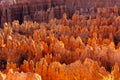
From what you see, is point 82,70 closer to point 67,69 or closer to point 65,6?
point 67,69

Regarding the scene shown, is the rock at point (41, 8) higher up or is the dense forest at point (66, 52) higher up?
the dense forest at point (66, 52)

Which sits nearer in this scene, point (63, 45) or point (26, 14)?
point (63, 45)

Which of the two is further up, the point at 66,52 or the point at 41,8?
the point at 66,52

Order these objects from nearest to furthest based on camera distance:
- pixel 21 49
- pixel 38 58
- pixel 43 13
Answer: pixel 38 58 → pixel 21 49 → pixel 43 13

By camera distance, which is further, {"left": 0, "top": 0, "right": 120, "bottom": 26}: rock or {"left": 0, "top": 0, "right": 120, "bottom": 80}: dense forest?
{"left": 0, "top": 0, "right": 120, "bottom": 26}: rock

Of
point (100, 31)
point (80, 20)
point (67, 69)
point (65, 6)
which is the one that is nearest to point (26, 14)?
point (65, 6)

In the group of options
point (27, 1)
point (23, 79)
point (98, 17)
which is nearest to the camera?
point (23, 79)

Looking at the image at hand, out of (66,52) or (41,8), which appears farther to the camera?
(41,8)

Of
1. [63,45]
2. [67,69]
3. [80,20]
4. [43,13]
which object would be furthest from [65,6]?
[67,69]

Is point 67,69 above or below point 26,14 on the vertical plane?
above

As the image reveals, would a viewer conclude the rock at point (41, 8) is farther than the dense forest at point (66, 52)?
Yes

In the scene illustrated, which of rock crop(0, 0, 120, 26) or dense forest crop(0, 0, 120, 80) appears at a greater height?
dense forest crop(0, 0, 120, 80)
